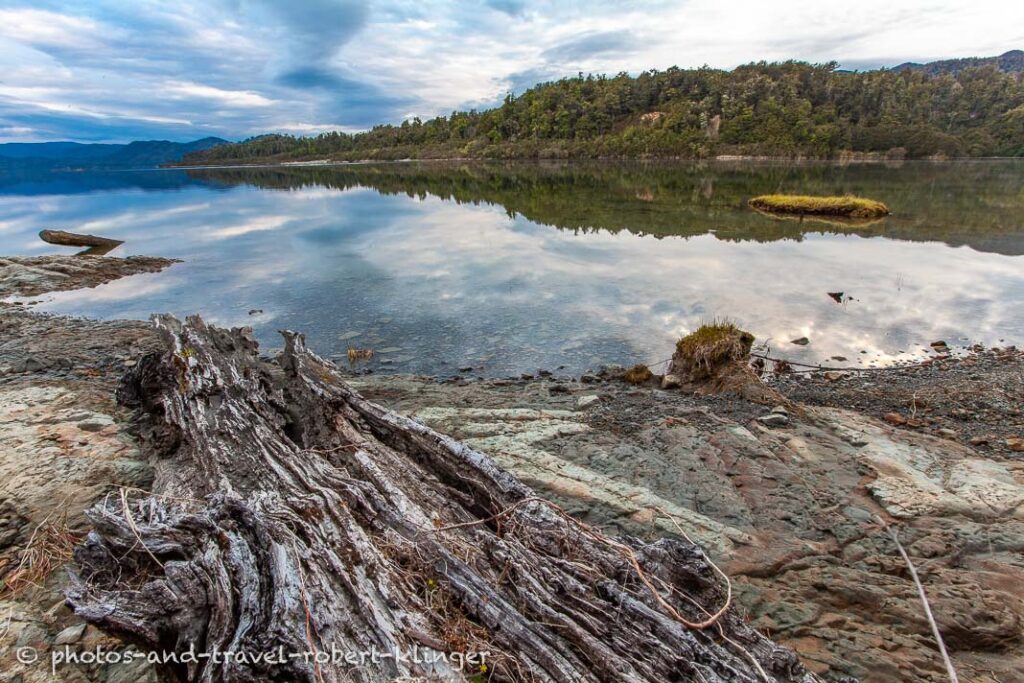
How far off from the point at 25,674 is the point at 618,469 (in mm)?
6238

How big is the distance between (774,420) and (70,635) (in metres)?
9.53

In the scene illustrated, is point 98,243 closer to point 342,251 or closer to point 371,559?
point 342,251

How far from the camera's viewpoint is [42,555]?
462 centimetres

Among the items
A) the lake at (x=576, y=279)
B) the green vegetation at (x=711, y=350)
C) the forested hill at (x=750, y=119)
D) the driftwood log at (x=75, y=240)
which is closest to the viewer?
the green vegetation at (x=711, y=350)

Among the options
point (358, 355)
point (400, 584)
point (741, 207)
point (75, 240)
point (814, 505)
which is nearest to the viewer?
point (400, 584)

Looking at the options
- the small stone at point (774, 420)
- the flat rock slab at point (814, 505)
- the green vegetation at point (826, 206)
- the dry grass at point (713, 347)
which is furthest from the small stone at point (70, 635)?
the green vegetation at point (826, 206)

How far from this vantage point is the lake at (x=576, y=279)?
14.7 meters

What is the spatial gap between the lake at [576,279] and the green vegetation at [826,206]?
1.66 meters

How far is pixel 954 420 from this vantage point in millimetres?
8977

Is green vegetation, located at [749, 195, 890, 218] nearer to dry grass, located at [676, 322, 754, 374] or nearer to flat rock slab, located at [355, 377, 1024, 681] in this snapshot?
dry grass, located at [676, 322, 754, 374]

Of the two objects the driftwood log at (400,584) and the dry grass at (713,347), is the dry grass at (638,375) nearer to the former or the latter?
the dry grass at (713,347)

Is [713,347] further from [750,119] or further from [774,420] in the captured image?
[750,119]

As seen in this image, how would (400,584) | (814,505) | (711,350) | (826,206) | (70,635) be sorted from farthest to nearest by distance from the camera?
1. (826,206)
2. (711,350)
3. (814,505)
4. (70,635)
5. (400,584)

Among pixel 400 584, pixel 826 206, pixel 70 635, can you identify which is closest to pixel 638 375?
pixel 400 584
